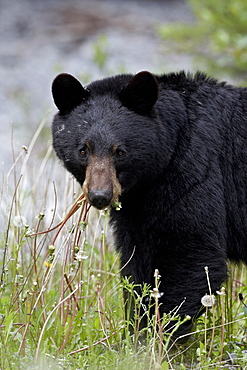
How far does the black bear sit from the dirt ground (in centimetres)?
775

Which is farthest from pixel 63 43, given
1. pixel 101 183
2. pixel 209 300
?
pixel 209 300

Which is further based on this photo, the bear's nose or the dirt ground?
the dirt ground

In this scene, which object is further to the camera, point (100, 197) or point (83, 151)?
point (83, 151)

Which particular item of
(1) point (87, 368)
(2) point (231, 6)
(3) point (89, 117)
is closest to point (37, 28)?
(2) point (231, 6)

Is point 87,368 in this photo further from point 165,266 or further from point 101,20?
point 101,20

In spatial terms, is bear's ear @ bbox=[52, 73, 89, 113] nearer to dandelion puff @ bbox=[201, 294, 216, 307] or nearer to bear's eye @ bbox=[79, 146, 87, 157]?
bear's eye @ bbox=[79, 146, 87, 157]

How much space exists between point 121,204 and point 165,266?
45cm

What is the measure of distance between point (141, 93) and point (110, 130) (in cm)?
29

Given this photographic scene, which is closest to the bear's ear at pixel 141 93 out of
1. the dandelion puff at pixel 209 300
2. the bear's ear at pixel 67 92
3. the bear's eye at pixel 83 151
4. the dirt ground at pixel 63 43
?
the bear's ear at pixel 67 92

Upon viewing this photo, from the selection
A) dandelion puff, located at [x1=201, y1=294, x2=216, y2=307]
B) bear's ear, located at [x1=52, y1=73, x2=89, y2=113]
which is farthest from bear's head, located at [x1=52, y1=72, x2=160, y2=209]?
dandelion puff, located at [x1=201, y1=294, x2=216, y2=307]

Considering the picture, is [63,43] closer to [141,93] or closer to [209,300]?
[141,93]

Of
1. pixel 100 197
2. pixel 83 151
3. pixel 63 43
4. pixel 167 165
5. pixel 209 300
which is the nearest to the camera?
pixel 209 300

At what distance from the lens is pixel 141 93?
3.56 metres

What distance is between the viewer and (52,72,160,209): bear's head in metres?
3.43
